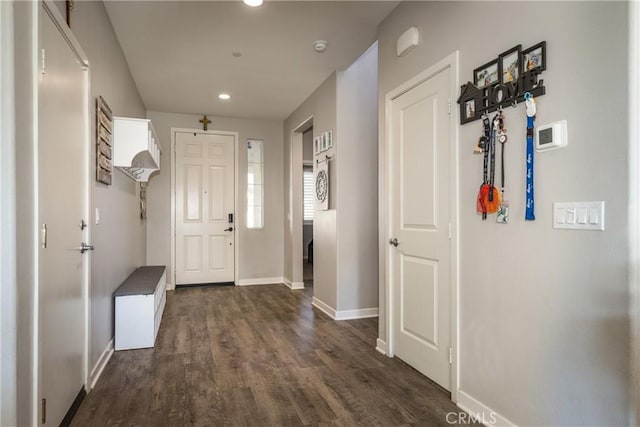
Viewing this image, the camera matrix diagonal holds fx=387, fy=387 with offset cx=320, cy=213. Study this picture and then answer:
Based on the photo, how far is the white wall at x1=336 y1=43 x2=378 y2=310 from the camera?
4.17m

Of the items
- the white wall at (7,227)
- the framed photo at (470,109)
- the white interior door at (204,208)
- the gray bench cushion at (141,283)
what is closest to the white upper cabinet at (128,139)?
the gray bench cushion at (141,283)

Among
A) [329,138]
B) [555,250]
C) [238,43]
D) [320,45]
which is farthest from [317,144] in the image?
[555,250]

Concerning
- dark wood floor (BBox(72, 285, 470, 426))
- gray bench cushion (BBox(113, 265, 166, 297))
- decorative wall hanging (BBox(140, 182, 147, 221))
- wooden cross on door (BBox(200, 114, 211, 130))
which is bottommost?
dark wood floor (BBox(72, 285, 470, 426))

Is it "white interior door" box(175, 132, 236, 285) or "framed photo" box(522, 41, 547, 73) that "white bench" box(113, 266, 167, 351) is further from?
"framed photo" box(522, 41, 547, 73)

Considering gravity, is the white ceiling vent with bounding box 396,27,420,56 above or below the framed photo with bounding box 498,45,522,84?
above

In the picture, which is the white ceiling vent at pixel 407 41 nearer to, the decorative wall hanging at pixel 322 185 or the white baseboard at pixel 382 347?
the decorative wall hanging at pixel 322 185

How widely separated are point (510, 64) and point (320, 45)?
2.06 metres

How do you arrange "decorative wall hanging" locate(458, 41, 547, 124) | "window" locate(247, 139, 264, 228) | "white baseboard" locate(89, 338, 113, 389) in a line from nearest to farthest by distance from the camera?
"decorative wall hanging" locate(458, 41, 547, 124) → "white baseboard" locate(89, 338, 113, 389) → "window" locate(247, 139, 264, 228)

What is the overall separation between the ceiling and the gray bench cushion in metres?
2.19

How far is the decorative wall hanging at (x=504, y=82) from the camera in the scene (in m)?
1.73

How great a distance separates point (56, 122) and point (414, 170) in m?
2.12

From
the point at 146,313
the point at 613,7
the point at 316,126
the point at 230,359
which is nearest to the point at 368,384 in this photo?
the point at 230,359

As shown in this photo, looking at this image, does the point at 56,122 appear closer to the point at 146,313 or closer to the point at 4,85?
the point at 4,85

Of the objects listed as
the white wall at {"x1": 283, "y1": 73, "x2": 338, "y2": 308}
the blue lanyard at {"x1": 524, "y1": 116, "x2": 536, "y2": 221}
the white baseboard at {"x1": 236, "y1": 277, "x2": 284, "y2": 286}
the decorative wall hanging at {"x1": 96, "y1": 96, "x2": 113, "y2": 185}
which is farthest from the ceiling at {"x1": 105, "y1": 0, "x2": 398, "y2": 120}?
the white baseboard at {"x1": 236, "y1": 277, "x2": 284, "y2": 286}
